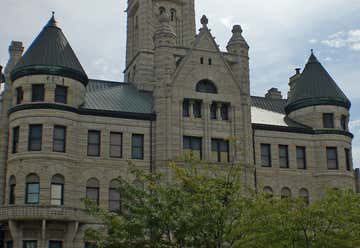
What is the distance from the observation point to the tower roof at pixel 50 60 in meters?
44.1

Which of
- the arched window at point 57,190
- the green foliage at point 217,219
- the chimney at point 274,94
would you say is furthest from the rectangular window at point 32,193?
the chimney at point 274,94

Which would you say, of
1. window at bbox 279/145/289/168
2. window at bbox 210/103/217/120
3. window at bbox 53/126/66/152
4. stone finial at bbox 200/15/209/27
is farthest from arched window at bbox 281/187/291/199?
window at bbox 53/126/66/152

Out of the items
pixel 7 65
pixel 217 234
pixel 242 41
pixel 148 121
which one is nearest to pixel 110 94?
pixel 148 121

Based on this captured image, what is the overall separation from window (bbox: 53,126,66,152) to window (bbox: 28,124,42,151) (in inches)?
39.9

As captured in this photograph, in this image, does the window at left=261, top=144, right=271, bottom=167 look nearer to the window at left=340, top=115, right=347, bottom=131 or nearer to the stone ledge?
the window at left=340, top=115, right=347, bottom=131

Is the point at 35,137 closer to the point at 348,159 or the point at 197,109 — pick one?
the point at 197,109

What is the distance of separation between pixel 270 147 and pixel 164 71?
1070 centimetres

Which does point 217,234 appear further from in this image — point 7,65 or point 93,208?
point 7,65

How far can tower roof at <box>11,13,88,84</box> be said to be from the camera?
44.1 metres

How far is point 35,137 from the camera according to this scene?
43.0 metres

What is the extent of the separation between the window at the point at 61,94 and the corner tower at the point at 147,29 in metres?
11.7

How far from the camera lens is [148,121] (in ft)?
153

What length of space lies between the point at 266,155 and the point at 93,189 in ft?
48.2

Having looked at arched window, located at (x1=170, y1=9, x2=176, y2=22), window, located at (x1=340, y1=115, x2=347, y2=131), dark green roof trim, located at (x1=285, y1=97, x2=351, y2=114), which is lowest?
window, located at (x1=340, y1=115, x2=347, y2=131)
